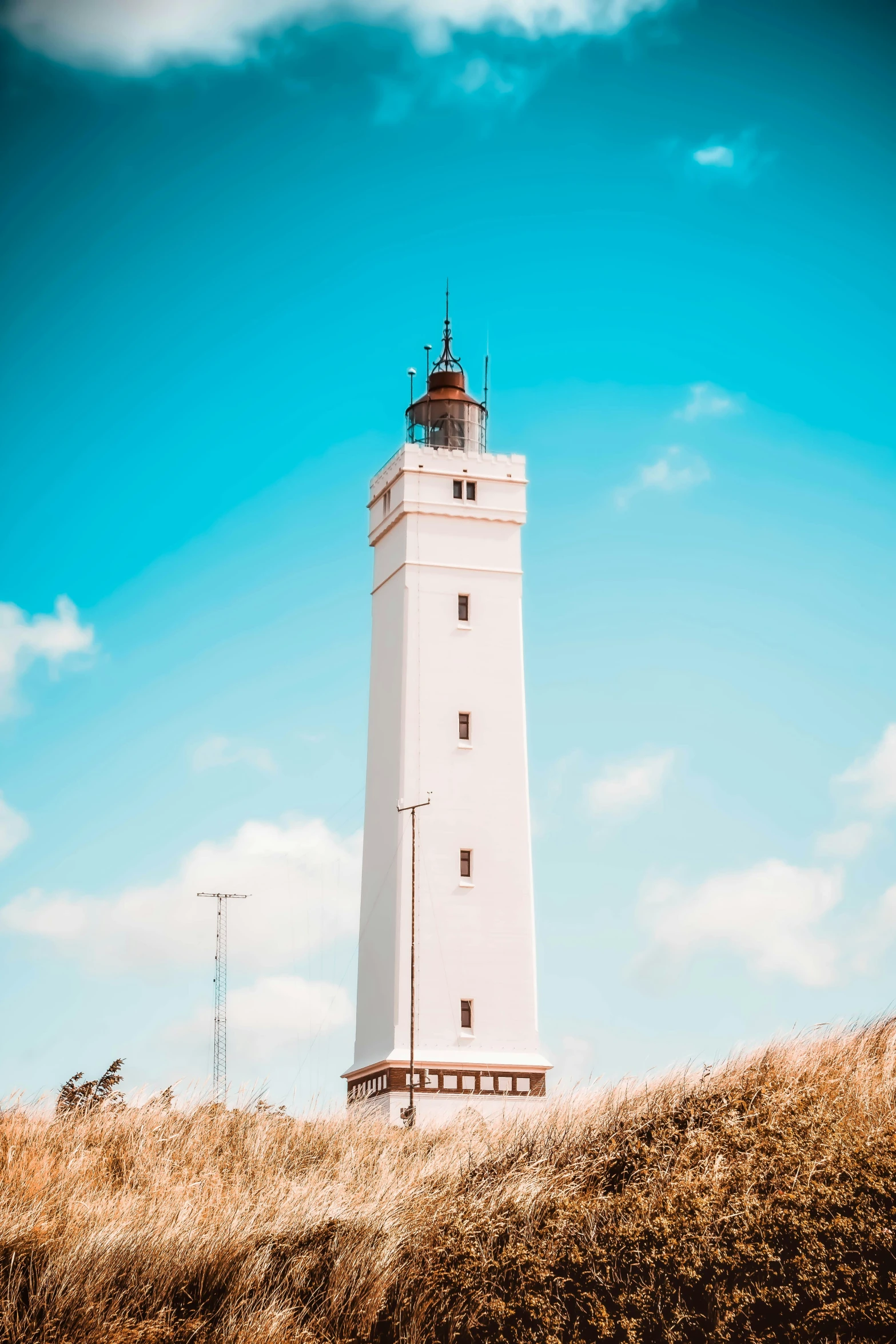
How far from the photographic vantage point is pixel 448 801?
30969 millimetres

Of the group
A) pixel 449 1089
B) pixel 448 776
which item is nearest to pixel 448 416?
pixel 448 776

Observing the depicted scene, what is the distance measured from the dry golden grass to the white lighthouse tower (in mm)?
15642

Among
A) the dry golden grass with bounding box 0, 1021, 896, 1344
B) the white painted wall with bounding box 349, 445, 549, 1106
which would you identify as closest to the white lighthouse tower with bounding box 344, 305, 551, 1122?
the white painted wall with bounding box 349, 445, 549, 1106

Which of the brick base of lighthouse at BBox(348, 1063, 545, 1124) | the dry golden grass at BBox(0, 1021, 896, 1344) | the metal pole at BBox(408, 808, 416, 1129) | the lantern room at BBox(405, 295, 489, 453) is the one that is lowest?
the dry golden grass at BBox(0, 1021, 896, 1344)

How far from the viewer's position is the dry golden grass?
10758 mm

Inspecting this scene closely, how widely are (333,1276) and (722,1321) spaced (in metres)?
3.04

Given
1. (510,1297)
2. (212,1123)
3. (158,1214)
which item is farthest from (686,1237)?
(212,1123)

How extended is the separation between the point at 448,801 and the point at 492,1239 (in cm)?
1947

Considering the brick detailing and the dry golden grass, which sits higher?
the brick detailing

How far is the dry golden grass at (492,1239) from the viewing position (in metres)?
10.8

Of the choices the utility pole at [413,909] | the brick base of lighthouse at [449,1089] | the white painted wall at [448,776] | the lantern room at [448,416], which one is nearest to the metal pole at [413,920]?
the utility pole at [413,909]

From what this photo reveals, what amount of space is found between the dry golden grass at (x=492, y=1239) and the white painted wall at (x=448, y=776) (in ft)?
53.3

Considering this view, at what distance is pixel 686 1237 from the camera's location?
1129cm

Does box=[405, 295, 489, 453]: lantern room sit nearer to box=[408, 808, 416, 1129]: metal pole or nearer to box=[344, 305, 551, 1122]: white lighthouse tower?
box=[344, 305, 551, 1122]: white lighthouse tower
